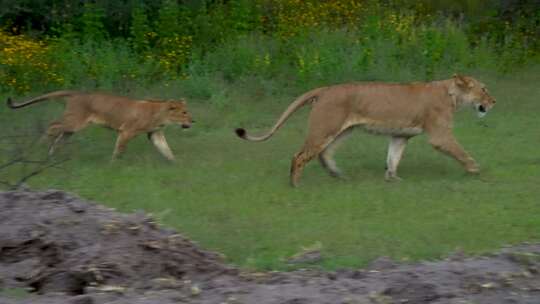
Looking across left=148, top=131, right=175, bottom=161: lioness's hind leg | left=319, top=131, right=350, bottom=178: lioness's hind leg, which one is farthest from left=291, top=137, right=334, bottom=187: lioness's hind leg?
left=148, top=131, right=175, bottom=161: lioness's hind leg

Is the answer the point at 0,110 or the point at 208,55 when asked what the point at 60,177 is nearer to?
the point at 0,110

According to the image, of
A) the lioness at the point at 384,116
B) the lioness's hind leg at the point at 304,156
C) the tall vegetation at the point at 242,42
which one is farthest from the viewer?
the tall vegetation at the point at 242,42

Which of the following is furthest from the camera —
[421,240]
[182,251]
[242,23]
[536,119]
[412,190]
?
[242,23]

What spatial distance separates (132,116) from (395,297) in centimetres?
753

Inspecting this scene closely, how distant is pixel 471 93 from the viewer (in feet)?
45.1

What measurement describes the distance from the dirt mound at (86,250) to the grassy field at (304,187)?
749 mm

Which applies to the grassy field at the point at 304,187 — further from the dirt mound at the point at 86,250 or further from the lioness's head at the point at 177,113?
the dirt mound at the point at 86,250

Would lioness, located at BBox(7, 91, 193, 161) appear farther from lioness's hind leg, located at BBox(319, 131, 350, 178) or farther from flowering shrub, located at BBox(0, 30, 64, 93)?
flowering shrub, located at BBox(0, 30, 64, 93)

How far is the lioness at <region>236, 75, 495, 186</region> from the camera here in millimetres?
12953

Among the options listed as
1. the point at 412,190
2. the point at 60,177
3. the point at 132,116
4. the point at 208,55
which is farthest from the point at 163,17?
the point at 412,190

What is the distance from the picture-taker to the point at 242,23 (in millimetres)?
21312

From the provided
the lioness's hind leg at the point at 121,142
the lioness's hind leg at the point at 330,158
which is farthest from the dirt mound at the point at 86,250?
the lioness's hind leg at the point at 121,142

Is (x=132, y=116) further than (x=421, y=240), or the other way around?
(x=132, y=116)

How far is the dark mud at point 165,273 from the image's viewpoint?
7836 mm
